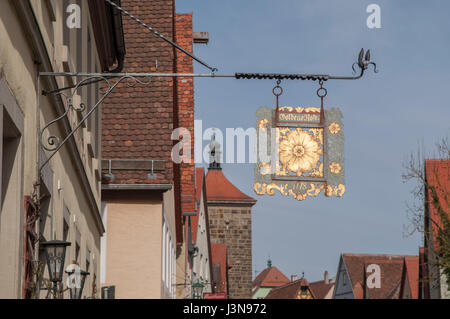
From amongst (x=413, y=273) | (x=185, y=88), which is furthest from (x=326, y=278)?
(x=185, y=88)

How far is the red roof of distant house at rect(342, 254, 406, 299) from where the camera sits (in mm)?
60781

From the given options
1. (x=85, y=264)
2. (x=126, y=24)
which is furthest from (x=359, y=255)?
(x=85, y=264)

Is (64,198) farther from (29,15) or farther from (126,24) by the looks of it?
(126,24)

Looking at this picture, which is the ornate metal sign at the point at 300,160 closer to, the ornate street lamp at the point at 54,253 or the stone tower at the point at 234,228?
the ornate street lamp at the point at 54,253

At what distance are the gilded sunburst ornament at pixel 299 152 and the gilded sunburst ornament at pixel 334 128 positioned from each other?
0.74 feet

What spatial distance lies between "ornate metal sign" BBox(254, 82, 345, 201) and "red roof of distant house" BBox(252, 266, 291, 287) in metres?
123

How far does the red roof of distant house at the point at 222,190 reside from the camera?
71188 millimetres

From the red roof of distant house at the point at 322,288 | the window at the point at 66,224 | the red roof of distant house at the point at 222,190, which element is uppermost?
the red roof of distant house at the point at 222,190

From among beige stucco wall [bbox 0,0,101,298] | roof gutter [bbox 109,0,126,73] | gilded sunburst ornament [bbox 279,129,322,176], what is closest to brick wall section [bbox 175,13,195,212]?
roof gutter [bbox 109,0,126,73]

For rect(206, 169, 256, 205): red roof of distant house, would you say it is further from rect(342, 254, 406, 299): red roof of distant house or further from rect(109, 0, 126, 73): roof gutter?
rect(109, 0, 126, 73): roof gutter

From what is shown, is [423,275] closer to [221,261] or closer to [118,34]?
[221,261]

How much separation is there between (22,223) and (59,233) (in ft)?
8.15

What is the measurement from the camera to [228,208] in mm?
70688

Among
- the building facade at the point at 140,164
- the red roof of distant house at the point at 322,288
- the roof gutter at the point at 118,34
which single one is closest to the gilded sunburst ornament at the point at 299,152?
the roof gutter at the point at 118,34
